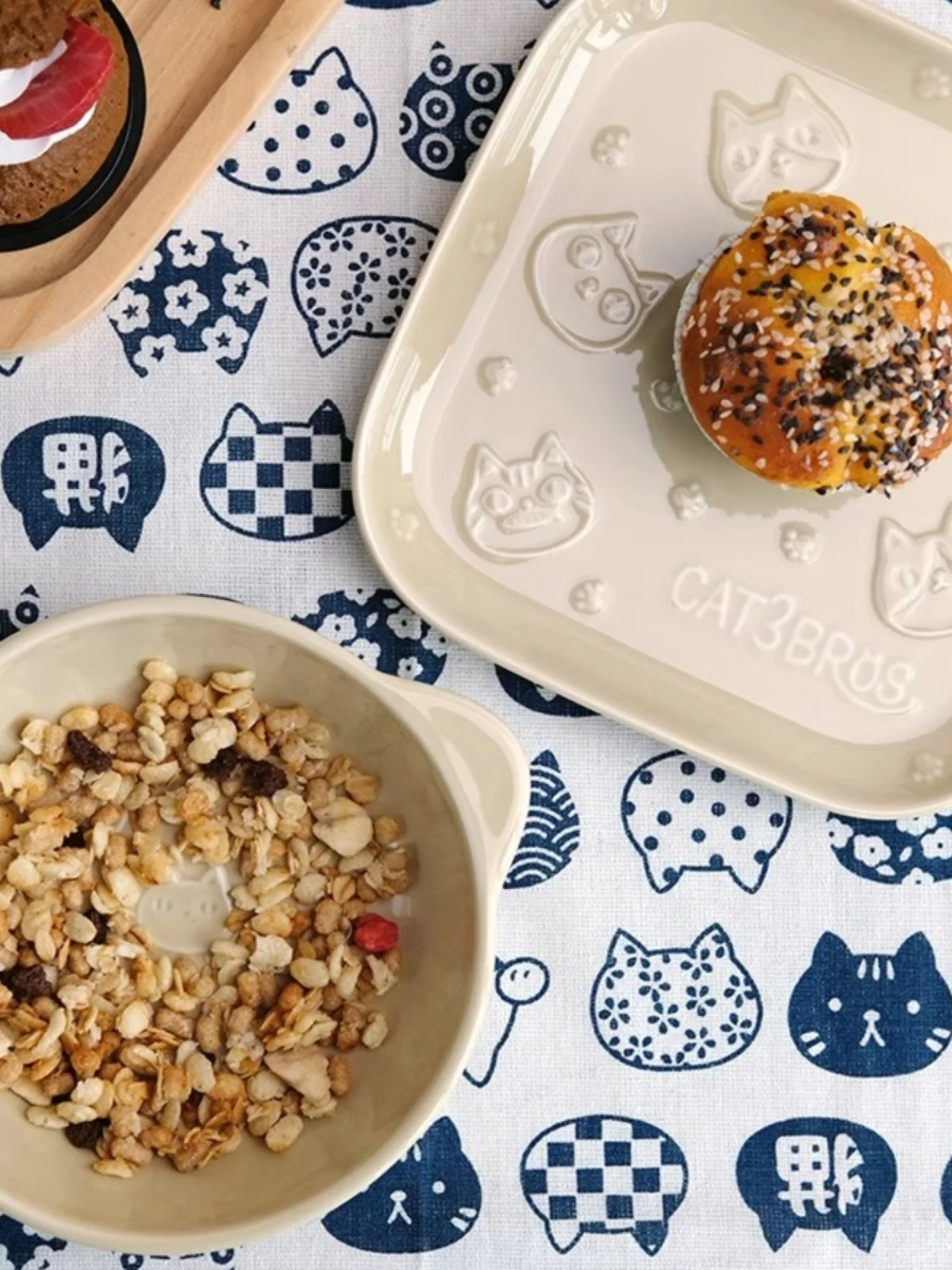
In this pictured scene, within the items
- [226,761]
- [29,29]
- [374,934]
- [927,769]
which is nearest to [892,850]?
[927,769]

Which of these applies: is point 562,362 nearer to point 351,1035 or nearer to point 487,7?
point 487,7

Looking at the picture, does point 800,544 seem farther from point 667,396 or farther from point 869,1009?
point 869,1009

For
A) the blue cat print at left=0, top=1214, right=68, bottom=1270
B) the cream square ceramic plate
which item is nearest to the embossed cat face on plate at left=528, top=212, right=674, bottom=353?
the cream square ceramic plate

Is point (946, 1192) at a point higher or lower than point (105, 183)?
lower

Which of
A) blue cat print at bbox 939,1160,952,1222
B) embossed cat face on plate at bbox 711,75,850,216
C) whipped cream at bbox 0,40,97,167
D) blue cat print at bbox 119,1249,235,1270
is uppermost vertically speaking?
embossed cat face on plate at bbox 711,75,850,216

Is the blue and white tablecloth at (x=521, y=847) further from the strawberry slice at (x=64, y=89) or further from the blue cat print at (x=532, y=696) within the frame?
the strawberry slice at (x=64, y=89)

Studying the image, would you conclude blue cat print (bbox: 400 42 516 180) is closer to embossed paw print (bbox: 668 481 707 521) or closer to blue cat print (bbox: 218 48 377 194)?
blue cat print (bbox: 218 48 377 194)
